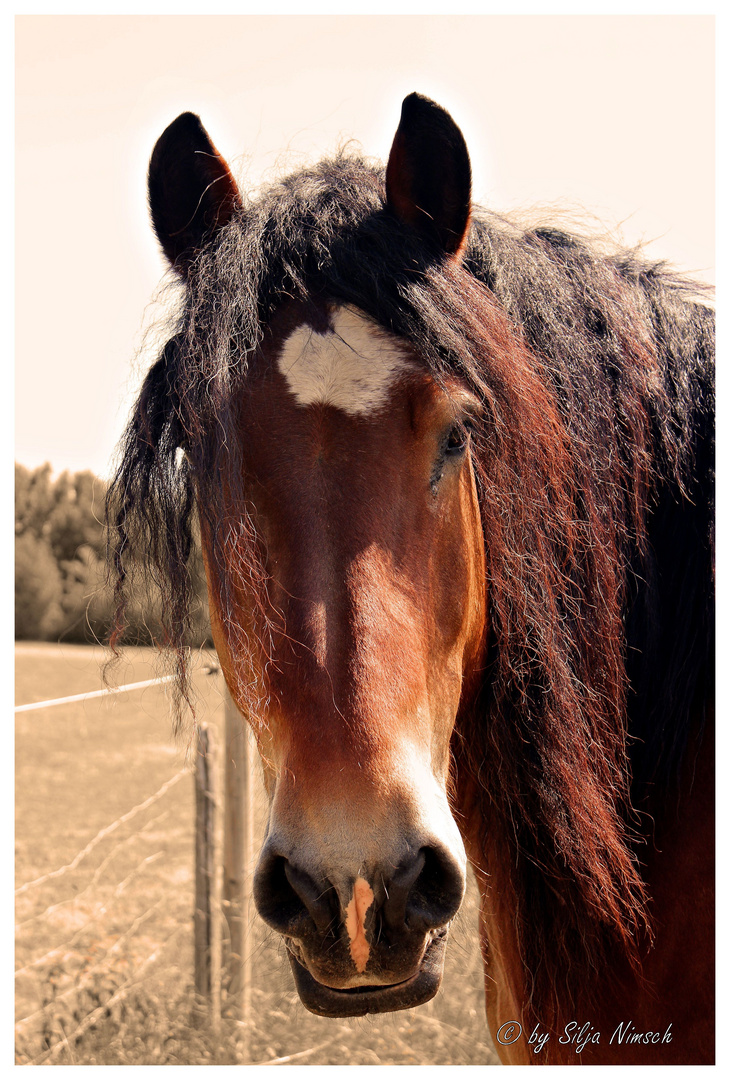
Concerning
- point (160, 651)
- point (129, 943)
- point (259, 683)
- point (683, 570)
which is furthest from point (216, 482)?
point (129, 943)

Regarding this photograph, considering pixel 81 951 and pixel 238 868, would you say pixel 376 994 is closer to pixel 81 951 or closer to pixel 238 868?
pixel 238 868

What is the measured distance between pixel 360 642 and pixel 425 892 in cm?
42

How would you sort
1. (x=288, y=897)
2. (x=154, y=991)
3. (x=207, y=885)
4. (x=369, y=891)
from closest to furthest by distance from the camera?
(x=369, y=891) → (x=288, y=897) → (x=207, y=885) → (x=154, y=991)

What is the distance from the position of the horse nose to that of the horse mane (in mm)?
340

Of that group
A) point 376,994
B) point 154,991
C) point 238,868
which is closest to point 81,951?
point 154,991

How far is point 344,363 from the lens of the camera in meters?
1.42

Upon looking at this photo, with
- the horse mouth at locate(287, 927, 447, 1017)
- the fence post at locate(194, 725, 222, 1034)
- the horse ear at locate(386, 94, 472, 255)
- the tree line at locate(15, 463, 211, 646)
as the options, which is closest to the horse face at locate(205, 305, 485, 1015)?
the horse mouth at locate(287, 927, 447, 1017)

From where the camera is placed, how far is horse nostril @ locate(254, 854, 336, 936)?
111 centimetres

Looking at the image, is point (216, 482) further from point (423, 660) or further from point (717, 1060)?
point (717, 1060)

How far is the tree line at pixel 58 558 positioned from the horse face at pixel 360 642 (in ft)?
2.40

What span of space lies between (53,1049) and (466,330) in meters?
3.52

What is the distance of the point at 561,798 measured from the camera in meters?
1.57

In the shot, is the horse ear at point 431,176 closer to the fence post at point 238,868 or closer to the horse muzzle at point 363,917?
the horse muzzle at point 363,917

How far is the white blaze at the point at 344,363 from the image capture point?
1399mm
